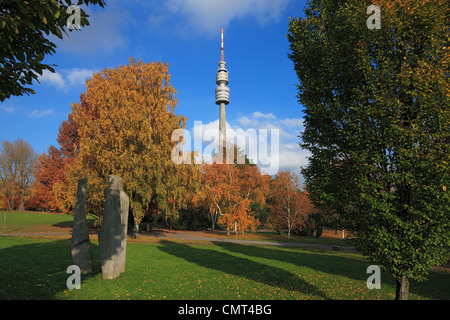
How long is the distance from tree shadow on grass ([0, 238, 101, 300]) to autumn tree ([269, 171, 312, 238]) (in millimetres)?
26951

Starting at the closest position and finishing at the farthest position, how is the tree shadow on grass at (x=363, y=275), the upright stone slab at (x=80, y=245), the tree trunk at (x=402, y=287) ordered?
the tree trunk at (x=402, y=287) → the upright stone slab at (x=80, y=245) → the tree shadow on grass at (x=363, y=275)

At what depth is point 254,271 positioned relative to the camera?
13.5m

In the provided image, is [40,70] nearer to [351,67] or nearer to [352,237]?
[351,67]

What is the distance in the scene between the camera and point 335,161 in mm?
9078

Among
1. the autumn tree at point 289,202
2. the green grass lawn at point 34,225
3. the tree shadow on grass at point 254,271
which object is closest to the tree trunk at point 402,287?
the tree shadow on grass at point 254,271

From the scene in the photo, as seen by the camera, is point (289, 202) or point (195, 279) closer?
point (195, 279)

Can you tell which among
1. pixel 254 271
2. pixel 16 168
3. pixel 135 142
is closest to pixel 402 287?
pixel 254 271

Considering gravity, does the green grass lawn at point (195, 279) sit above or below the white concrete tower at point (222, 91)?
below

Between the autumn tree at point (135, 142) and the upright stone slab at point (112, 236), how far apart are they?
489 inches

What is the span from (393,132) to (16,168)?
73352 millimetres

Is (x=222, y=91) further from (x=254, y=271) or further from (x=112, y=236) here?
(x=112, y=236)

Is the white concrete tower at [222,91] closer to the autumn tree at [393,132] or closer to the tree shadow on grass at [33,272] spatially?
the tree shadow on grass at [33,272]

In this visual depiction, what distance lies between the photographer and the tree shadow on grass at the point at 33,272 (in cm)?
848
